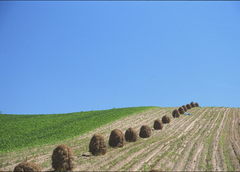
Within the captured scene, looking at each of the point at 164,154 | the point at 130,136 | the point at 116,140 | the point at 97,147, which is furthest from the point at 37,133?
the point at 164,154

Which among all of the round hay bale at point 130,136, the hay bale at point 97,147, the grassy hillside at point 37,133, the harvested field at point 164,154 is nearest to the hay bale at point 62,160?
the harvested field at point 164,154

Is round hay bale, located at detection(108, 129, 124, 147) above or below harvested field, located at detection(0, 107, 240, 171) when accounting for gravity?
above

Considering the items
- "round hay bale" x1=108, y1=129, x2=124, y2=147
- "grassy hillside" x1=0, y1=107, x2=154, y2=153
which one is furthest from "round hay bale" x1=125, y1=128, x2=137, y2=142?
"grassy hillside" x1=0, y1=107, x2=154, y2=153

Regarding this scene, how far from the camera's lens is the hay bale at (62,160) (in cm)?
1775

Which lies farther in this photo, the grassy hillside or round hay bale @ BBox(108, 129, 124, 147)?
the grassy hillside

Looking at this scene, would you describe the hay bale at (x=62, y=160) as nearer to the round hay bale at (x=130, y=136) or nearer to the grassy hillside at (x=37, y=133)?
the round hay bale at (x=130, y=136)

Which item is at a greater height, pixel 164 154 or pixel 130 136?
pixel 130 136

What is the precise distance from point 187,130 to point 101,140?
18.5 meters

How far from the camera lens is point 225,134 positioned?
33.9m

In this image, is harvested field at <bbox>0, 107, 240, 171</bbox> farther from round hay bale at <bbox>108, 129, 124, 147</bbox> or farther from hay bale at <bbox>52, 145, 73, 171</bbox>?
hay bale at <bbox>52, 145, 73, 171</bbox>

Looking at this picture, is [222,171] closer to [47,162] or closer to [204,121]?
[47,162]

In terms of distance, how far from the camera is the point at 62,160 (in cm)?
1775

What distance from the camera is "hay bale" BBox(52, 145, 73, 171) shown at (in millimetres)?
17750

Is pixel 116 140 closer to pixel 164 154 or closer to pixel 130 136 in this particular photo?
pixel 130 136
